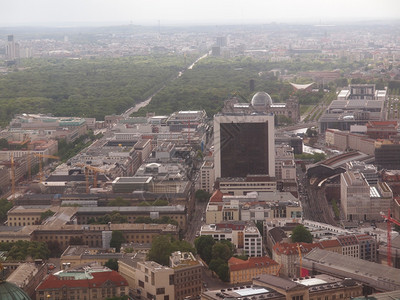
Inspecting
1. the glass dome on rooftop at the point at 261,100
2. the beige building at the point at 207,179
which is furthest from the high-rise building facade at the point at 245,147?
the glass dome on rooftop at the point at 261,100

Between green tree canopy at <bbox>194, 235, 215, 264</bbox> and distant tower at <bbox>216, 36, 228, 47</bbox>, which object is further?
distant tower at <bbox>216, 36, 228, 47</bbox>

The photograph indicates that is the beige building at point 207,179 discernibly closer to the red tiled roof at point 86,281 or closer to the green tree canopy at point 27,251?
the green tree canopy at point 27,251

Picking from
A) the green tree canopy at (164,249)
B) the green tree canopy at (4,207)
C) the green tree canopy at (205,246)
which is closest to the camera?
the green tree canopy at (164,249)

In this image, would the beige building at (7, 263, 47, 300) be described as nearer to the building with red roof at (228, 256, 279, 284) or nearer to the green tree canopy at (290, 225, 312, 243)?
the building with red roof at (228, 256, 279, 284)

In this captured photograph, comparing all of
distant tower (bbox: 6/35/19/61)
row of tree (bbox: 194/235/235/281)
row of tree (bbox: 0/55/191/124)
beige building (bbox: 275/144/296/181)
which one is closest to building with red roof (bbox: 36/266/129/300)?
row of tree (bbox: 194/235/235/281)

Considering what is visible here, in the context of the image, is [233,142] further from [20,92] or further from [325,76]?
[325,76]
